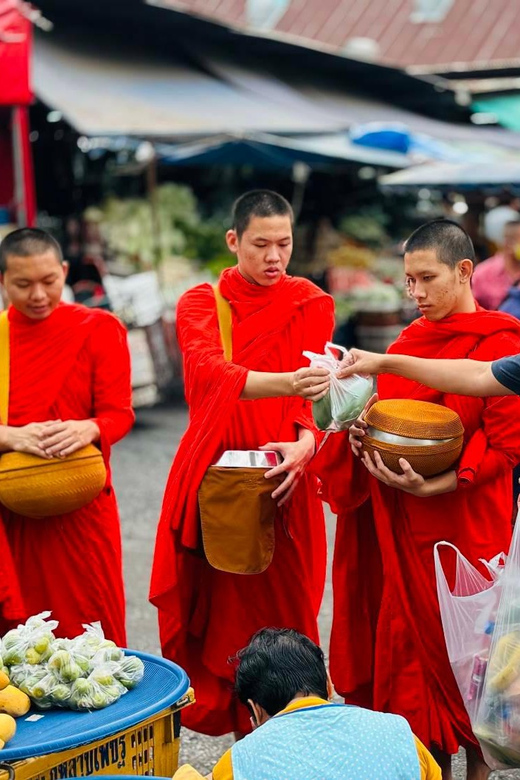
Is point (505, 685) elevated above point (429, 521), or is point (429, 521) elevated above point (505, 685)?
point (429, 521)

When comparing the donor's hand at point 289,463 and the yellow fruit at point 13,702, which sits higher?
the donor's hand at point 289,463

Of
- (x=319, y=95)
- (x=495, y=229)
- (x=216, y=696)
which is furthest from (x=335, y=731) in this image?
(x=319, y=95)

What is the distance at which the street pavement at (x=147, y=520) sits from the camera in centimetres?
389

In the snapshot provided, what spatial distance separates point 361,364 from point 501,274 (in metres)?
3.85

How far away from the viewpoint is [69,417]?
3678 mm

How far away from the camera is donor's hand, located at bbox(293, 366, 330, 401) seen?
122 inches

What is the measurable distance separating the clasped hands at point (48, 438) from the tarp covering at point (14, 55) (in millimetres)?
5323

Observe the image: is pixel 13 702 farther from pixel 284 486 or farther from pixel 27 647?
pixel 284 486

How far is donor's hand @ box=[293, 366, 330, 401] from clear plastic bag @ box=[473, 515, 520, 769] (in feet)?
2.26

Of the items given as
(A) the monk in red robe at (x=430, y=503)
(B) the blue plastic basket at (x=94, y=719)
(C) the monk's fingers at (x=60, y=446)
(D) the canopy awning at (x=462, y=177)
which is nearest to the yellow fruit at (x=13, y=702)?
(B) the blue plastic basket at (x=94, y=719)

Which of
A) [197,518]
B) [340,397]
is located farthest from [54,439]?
[340,397]

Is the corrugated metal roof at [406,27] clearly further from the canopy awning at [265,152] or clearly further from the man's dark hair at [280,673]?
the man's dark hair at [280,673]

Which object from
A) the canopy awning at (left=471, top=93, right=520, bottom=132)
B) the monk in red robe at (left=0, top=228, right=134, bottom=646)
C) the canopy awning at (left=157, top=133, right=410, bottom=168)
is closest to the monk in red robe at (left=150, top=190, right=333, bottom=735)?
the monk in red robe at (left=0, top=228, right=134, bottom=646)

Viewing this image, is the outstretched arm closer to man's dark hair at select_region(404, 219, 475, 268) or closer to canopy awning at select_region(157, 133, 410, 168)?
man's dark hair at select_region(404, 219, 475, 268)
